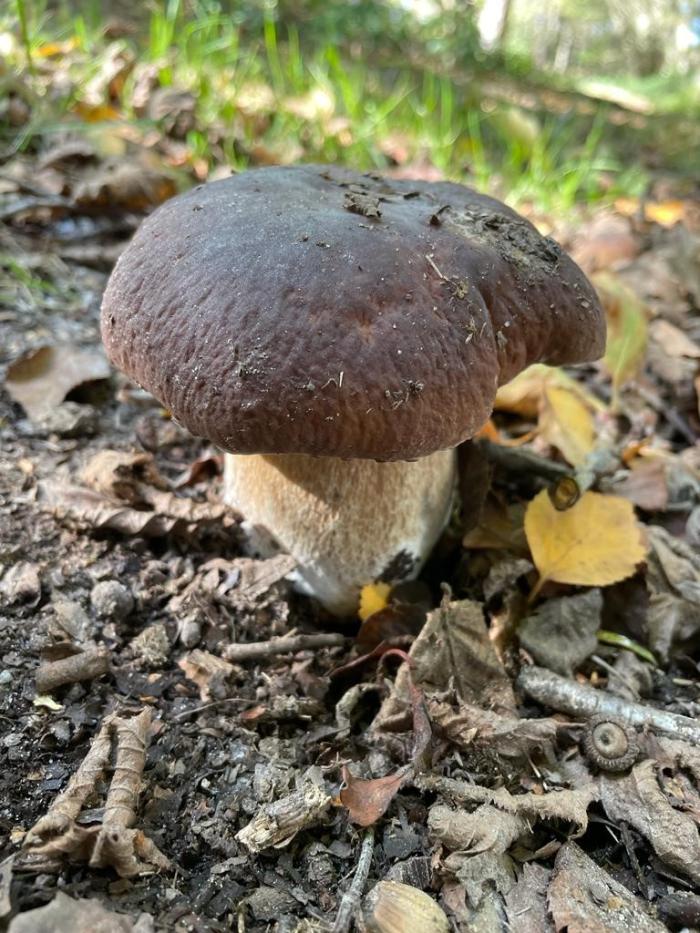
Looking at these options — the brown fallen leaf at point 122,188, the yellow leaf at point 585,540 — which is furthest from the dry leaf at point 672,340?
the brown fallen leaf at point 122,188

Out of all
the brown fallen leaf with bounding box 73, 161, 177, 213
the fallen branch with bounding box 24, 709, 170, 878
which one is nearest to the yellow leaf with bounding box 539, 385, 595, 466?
the fallen branch with bounding box 24, 709, 170, 878

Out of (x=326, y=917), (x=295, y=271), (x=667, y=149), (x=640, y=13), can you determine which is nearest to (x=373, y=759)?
(x=326, y=917)

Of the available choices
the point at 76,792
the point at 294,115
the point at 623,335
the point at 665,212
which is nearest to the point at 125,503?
the point at 76,792

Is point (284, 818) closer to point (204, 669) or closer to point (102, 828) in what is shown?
point (102, 828)

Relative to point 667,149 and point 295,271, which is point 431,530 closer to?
point 295,271

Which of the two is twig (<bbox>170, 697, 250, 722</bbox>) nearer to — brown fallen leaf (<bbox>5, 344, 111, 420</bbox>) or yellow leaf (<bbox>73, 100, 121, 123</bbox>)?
brown fallen leaf (<bbox>5, 344, 111, 420</bbox>)
